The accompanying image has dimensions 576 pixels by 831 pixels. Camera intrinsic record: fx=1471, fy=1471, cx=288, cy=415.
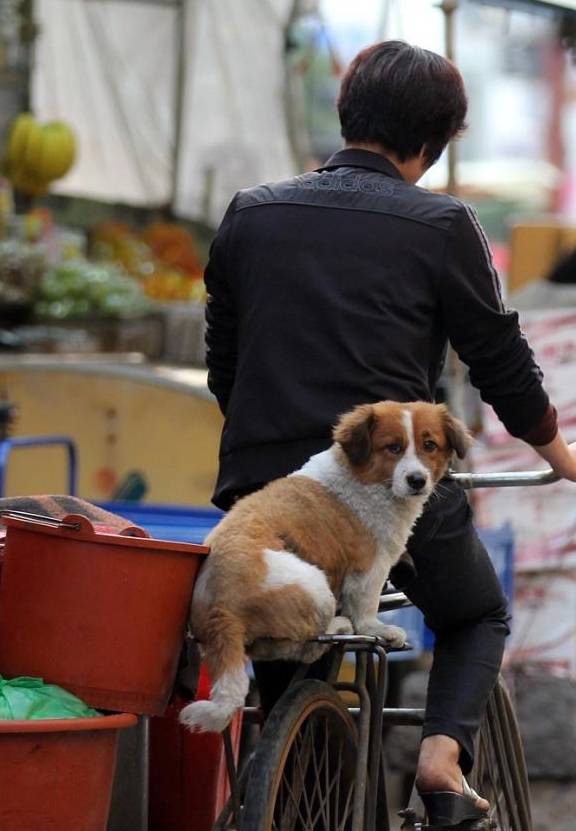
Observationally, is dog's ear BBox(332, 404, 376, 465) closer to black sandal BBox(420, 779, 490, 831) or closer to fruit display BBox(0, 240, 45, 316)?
black sandal BBox(420, 779, 490, 831)

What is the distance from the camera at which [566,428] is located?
6.02 m

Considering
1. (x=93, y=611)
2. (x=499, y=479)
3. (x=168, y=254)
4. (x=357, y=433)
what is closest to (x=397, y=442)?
(x=357, y=433)

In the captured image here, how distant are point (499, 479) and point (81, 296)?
500 centimetres

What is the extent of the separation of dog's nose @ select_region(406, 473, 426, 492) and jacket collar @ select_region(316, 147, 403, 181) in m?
0.67

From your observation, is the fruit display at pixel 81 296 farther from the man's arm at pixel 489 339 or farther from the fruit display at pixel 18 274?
the man's arm at pixel 489 339

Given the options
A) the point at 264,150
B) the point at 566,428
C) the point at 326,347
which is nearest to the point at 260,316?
the point at 326,347

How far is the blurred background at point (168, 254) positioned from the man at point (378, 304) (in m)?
2.41

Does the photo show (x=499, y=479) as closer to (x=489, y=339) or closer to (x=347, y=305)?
(x=489, y=339)

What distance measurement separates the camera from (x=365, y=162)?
303 centimetres

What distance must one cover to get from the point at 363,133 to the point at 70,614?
45.6 inches

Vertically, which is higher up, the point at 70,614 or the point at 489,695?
the point at 70,614

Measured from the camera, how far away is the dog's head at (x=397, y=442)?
9.03ft

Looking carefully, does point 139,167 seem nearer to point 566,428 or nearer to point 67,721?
point 566,428

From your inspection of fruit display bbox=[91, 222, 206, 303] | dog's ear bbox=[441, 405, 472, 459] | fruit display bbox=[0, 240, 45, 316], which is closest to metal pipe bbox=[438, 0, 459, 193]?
dog's ear bbox=[441, 405, 472, 459]
